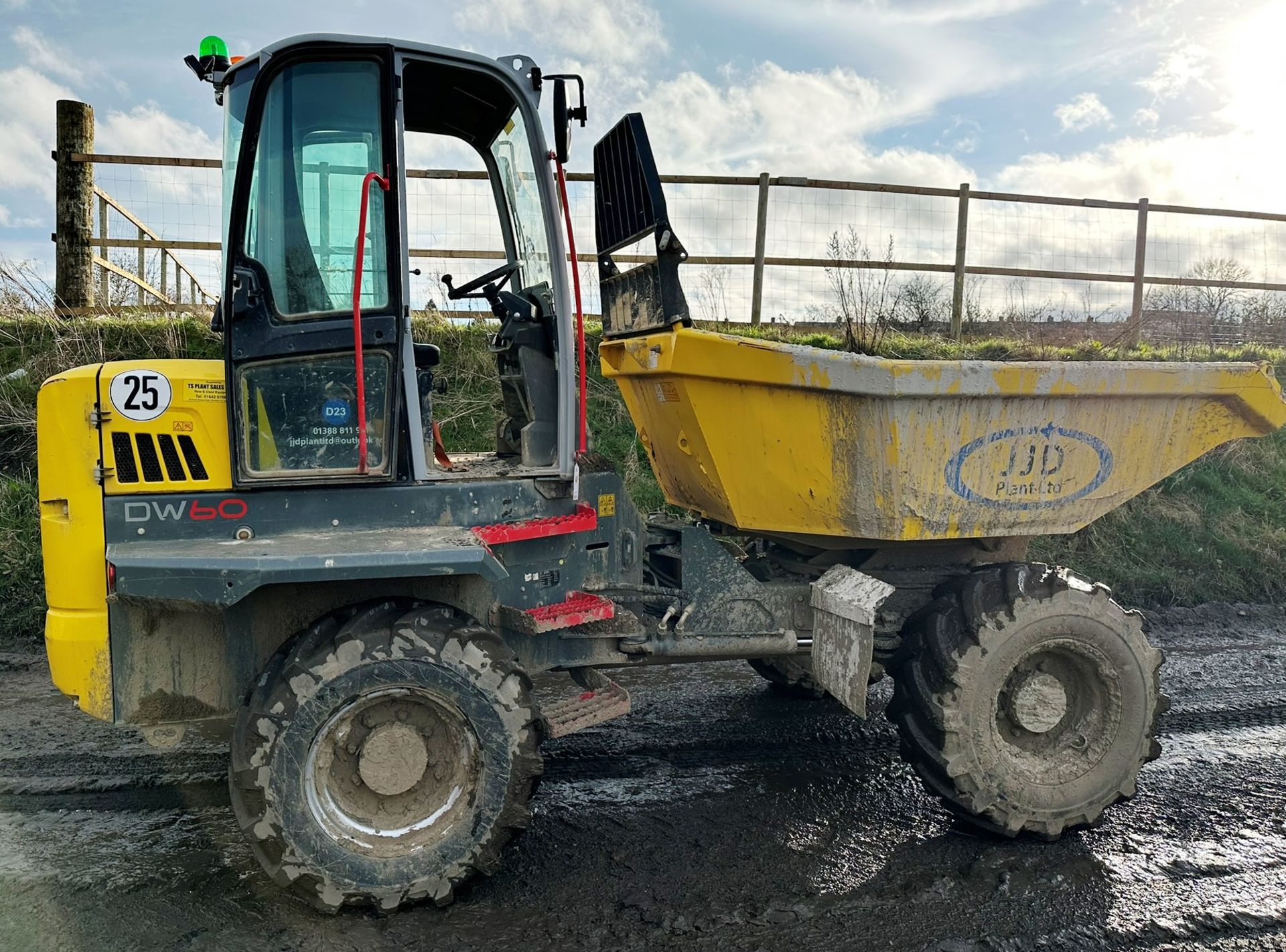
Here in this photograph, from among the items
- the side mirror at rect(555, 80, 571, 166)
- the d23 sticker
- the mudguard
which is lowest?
the mudguard

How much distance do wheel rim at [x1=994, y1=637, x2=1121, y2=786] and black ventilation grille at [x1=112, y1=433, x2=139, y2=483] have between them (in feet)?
10.8

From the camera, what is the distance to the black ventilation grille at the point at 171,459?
3191 mm

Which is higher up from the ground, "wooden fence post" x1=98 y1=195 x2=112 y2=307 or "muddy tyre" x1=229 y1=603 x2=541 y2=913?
"wooden fence post" x1=98 y1=195 x2=112 y2=307

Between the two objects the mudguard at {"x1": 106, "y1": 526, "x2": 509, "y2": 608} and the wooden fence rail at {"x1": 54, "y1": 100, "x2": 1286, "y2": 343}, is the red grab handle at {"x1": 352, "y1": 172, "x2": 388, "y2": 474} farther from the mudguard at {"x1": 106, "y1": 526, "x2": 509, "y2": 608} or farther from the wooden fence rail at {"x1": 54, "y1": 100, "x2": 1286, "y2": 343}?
the wooden fence rail at {"x1": 54, "y1": 100, "x2": 1286, "y2": 343}

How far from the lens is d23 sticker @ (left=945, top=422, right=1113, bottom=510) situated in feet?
12.6

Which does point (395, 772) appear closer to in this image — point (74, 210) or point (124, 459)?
point (124, 459)

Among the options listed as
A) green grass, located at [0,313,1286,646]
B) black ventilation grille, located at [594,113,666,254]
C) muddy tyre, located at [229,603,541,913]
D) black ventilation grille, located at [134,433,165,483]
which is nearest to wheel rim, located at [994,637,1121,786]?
muddy tyre, located at [229,603,541,913]

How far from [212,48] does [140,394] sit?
1.31m

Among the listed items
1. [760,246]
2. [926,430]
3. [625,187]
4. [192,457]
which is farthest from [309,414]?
[760,246]

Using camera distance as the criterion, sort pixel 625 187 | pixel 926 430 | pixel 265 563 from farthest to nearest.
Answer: pixel 625 187 < pixel 926 430 < pixel 265 563

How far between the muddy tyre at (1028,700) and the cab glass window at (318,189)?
101 inches

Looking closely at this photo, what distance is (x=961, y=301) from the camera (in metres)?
10.6

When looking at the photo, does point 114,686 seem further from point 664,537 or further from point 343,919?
point 664,537

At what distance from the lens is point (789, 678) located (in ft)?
16.4
